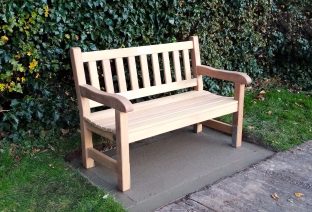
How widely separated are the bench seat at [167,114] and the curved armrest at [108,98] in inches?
8.9

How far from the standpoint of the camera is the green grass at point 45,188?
2.99 meters

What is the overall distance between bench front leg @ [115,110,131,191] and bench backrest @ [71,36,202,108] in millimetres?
630

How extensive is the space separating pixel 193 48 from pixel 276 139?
4.48 feet

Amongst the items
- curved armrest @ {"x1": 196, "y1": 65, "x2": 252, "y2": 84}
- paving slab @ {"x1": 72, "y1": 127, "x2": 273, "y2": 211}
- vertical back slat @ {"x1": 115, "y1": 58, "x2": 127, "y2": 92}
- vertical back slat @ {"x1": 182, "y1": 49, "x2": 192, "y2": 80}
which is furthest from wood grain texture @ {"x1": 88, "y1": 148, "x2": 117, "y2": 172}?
curved armrest @ {"x1": 196, "y1": 65, "x2": 252, "y2": 84}

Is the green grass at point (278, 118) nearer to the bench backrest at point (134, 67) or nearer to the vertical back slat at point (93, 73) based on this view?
the bench backrest at point (134, 67)

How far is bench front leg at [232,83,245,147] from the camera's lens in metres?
3.99

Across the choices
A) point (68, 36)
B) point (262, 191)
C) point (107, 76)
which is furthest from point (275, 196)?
point (68, 36)

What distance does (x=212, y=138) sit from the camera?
4441 mm

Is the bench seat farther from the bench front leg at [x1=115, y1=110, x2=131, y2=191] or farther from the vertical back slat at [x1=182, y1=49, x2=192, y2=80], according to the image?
the vertical back slat at [x1=182, y1=49, x2=192, y2=80]

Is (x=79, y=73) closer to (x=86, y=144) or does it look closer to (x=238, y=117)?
(x=86, y=144)

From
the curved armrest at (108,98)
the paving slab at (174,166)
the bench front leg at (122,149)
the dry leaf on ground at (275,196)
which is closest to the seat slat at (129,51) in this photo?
the curved armrest at (108,98)

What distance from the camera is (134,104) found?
3889 mm

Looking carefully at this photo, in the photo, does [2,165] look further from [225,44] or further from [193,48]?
[225,44]

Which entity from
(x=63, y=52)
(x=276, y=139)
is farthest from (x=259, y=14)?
(x=63, y=52)
